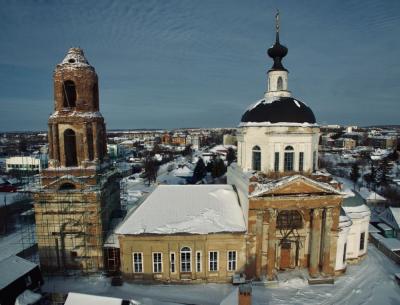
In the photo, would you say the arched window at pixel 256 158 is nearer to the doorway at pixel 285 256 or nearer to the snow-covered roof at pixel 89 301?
the doorway at pixel 285 256

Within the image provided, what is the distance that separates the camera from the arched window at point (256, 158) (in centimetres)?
2308

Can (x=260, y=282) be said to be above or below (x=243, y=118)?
below

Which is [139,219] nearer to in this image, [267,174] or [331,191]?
[267,174]

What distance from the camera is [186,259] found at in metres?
21.6

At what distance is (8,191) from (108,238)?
3762 centimetres

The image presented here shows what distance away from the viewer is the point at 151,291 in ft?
67.3

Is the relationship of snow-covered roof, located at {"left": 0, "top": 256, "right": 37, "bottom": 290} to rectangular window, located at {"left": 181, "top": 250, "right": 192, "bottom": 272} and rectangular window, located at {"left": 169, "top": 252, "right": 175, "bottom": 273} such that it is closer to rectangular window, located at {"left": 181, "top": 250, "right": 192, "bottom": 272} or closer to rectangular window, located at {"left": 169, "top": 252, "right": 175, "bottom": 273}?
rectangular window, located at {"left": 169, "top": 252, "right": 175, "bottom": 273}

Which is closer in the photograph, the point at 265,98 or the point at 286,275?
the point at 286,275

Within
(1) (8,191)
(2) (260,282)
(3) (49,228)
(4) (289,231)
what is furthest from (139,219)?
(1) (8,191)

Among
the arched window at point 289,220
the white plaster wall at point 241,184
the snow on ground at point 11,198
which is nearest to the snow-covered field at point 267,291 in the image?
the arched window at point 289,220

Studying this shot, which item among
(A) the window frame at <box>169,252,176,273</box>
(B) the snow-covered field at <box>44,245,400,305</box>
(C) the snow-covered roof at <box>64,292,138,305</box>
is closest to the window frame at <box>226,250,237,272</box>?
(B) the snow-covered field at <box>44,245,400,305</box>

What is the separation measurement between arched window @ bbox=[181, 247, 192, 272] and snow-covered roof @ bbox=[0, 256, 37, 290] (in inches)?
385

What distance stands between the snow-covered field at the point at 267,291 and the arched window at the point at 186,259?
1.21 meters

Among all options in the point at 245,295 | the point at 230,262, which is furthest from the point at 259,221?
the point at 245,295
